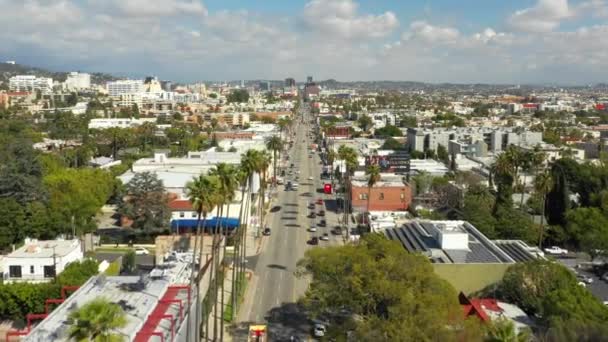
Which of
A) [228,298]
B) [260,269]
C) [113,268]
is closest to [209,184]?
[228,298]

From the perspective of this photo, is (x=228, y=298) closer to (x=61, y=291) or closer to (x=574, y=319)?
(x=61, y=291)

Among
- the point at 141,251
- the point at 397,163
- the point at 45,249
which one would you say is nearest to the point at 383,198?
the point at 397,163

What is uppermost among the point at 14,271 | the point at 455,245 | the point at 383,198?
the point at 455,245

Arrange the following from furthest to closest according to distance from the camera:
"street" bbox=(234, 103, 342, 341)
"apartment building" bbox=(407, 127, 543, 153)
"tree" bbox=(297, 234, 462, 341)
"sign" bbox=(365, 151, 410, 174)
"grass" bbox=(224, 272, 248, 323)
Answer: "apartment building" bbox=(407, 127, 543, 153) → "sign" bbox=(365, 151, 410, 174) → "grass" bbox=(224, 272, 248, 323) → "street" bbox=(234, 103, 342, 341) → "tree" bbox=(297, 234, 462, 341)

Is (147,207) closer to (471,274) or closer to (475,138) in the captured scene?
(471,274)

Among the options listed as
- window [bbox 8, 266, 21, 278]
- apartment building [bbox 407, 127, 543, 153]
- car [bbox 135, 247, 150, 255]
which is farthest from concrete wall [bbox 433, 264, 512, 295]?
apartment building [bbox 407, 127, 543, 153]

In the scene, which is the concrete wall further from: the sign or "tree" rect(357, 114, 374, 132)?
"tree" rect(357, 114, 374, 132)
